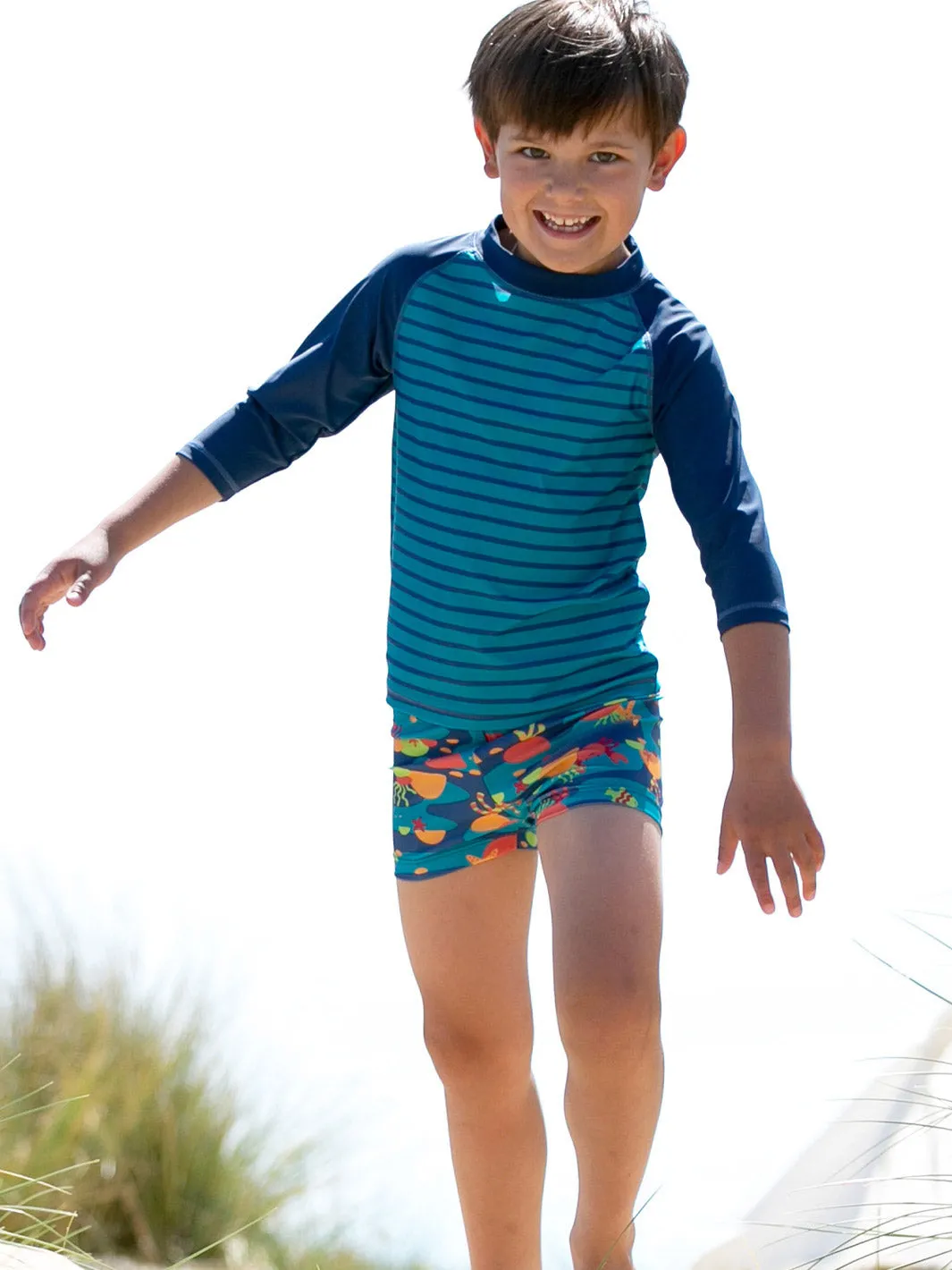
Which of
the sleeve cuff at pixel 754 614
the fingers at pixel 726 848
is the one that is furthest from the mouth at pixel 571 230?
the fingers at pixel 726 848

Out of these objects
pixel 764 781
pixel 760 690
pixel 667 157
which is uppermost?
pixel 667 157

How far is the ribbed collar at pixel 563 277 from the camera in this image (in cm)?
246

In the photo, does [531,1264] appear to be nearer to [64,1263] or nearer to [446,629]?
[64,1263]

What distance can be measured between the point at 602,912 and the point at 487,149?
119 centimetres

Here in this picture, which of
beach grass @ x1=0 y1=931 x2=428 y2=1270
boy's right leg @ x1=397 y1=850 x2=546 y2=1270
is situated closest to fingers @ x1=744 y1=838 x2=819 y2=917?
boy's right leg @ x1=397 y1=850 x2=546 y2=1270

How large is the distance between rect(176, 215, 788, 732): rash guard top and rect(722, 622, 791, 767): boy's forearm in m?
0.08

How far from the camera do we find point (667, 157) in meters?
2.47

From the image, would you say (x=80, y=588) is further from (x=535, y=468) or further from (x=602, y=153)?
(x=602, y=153)

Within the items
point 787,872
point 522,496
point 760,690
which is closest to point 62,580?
point 522,496

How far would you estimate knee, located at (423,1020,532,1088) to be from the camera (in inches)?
97.4

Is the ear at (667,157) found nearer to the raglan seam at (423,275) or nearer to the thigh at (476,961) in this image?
the raglan seam at (423,275)

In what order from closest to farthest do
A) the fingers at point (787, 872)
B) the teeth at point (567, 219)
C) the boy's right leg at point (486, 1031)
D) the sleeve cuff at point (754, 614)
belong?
the fingers at point (787, 872) → the sleeve cuff at point (754, 614) → the teeth at point (567, 219) → the boy's right leg at point (486, 1031)

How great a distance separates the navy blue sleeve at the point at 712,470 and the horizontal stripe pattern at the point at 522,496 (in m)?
0.04

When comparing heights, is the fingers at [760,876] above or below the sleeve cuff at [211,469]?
below
